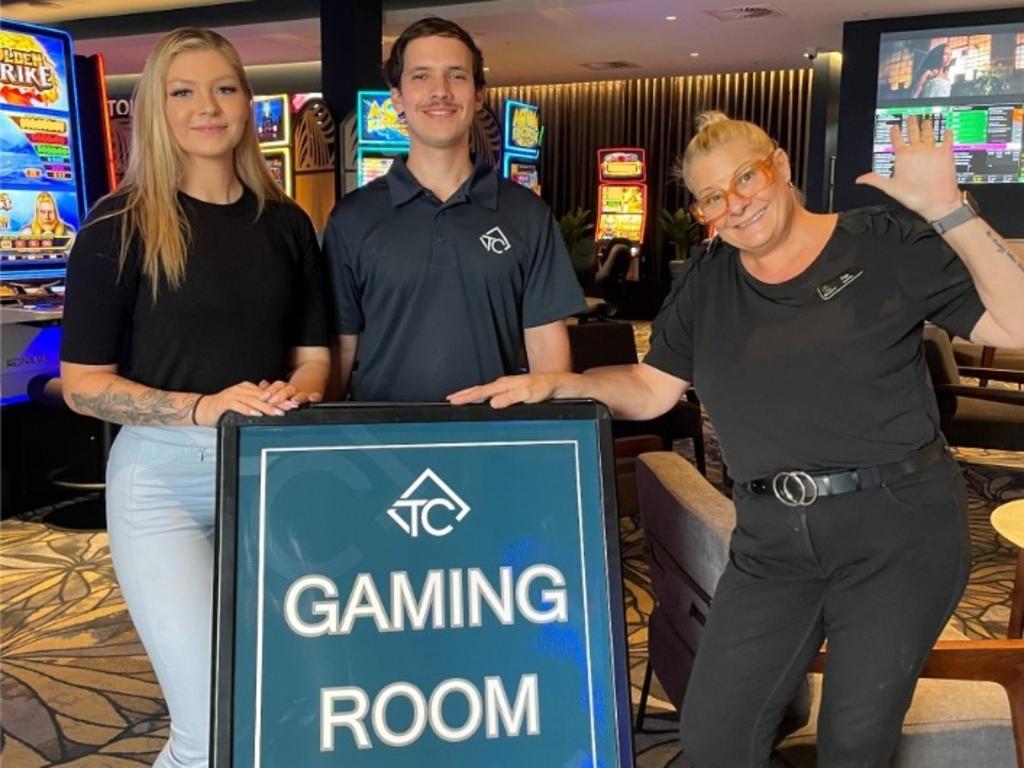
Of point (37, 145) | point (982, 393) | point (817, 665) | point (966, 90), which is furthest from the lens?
point (966, 90)

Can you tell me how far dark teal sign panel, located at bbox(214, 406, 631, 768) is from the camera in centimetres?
125

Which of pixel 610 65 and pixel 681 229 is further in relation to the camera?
pixel 681 229

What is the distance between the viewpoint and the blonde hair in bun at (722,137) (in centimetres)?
161

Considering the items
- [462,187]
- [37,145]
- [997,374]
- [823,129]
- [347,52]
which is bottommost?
[997,374]

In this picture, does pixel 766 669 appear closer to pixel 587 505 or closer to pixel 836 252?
pixel 587 505

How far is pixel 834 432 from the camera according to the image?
1.53 m

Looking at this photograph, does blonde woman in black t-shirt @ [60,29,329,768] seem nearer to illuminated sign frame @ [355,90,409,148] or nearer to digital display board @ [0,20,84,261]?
digital display board @ [0,20,84,261]

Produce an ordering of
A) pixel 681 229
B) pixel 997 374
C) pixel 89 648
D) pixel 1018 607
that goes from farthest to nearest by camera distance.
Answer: pixel 681 229, pixel 997 374, pixel 89 648, pixel 1018 607

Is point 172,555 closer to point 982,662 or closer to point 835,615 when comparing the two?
point 835,615

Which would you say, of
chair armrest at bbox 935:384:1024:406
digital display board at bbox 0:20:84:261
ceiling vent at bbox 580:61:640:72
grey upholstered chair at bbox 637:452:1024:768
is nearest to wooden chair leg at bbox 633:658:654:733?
grey upholstered chair at bbox 637:452:1024:768

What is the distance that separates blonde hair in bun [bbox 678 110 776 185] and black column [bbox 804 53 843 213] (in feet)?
29.5

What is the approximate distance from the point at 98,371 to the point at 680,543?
108cm

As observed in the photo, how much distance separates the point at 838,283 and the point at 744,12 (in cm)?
765

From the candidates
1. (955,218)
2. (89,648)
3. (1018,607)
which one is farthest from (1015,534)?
(89,648)
